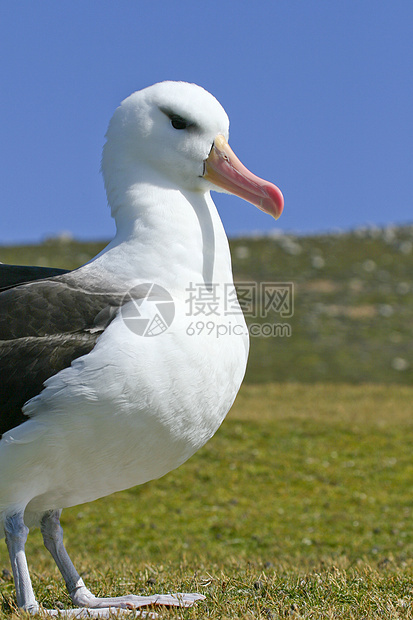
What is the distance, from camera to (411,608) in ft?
14.7

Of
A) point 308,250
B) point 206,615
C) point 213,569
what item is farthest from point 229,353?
point 308,250

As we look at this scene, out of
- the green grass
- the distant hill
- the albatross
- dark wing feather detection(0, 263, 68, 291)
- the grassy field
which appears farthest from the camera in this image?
the distant hill

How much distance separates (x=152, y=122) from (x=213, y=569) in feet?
12.7

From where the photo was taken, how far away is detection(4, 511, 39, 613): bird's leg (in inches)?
174

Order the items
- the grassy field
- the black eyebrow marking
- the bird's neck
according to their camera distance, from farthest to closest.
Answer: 1. the grassy field
2. the black eyebrow marking
3. the bird's neck

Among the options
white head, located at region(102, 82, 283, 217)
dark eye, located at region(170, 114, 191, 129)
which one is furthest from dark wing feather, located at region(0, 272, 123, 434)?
dark eye, located at region(170, 114, 191, 129)

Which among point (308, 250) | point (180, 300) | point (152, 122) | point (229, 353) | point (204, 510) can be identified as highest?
point (308, 250)

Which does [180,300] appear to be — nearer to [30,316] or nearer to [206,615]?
[30,316]
